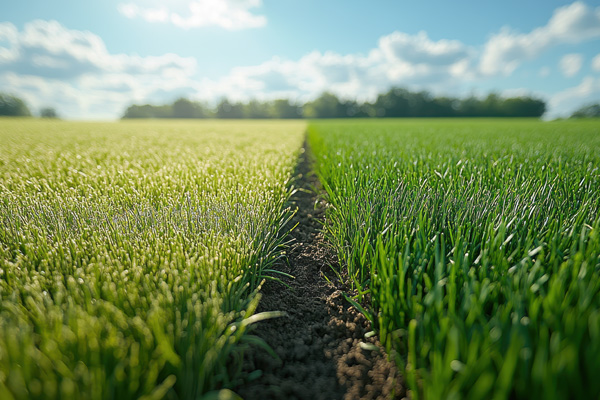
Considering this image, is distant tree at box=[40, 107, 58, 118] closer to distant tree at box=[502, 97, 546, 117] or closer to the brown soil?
the brown soil

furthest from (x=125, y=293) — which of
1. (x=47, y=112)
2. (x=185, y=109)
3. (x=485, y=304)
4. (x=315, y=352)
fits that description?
(x=47, y=112)

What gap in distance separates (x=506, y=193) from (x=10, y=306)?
122 inches

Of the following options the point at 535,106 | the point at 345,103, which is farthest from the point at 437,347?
the point at 535,106

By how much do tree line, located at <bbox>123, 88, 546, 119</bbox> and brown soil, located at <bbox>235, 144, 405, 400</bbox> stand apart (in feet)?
211

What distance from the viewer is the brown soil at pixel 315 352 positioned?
4.30ft

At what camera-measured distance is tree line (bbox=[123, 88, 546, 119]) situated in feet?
192

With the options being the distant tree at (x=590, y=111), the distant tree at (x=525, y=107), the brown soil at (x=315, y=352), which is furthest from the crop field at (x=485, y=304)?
the distant tree at (x=590, y=111)

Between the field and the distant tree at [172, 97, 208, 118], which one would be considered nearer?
the field

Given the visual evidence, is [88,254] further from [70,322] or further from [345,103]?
[345,103]

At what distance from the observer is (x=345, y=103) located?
Answer: 217 ft

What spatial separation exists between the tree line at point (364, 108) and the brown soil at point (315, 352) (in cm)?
6426

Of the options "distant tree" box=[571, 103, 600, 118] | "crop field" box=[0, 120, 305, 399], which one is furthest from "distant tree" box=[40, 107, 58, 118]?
"distant tree" box=[571, 103, 600, 118]

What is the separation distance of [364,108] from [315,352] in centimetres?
6796

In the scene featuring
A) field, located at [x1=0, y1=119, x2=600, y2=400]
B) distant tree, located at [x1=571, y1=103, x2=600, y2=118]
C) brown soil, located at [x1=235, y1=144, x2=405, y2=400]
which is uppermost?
distant tree, located at [x1=571, y1=103, x2=600, y2=118]
